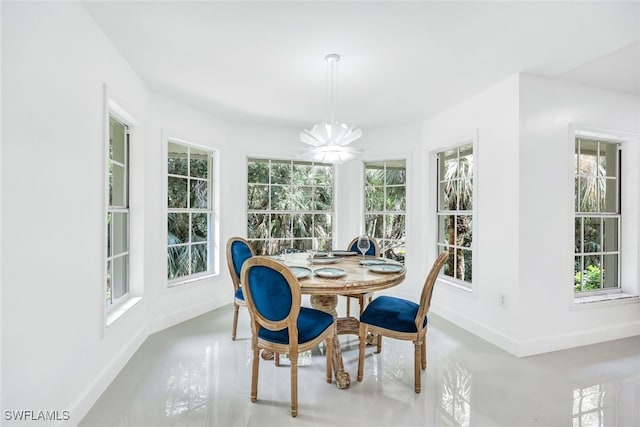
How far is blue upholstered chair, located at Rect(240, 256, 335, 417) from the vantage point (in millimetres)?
1914

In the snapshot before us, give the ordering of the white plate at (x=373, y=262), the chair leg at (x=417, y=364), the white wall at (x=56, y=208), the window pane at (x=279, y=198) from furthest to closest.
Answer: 1. the window pane at (x=279, y=198)
2. the white plate at (x=373, y=262)
3. the chair leg at (x=417, y=364)
4. the white wall at (x=56, y=208)

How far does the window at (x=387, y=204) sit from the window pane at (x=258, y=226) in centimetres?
153

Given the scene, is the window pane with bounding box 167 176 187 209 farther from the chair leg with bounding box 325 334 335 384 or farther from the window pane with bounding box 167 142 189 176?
the chair leg with bounding box 325 334 335 384

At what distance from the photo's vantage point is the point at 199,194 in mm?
3939

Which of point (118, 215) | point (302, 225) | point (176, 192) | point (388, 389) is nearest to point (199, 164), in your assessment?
point (176, 192)

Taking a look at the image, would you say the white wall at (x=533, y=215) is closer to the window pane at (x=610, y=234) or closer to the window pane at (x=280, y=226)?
the window pane at (x=610, y=234)

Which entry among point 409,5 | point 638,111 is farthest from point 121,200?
point 638,111

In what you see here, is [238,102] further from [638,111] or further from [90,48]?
[638,111]

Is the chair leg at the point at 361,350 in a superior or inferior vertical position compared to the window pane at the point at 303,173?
inferior

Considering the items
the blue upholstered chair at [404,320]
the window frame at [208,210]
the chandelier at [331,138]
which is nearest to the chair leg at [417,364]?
the blue upholstered chair at [404,320]

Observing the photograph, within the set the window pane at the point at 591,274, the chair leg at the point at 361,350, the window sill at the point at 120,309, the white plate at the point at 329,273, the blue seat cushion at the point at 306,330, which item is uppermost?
the white plate at the point at 329,273

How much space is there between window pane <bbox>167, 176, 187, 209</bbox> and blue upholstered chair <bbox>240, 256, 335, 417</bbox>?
80.1 inches

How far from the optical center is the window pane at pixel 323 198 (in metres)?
4.88

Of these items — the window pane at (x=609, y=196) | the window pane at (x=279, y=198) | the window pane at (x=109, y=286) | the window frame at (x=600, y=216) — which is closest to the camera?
the window pane at (x=109, y=286)
